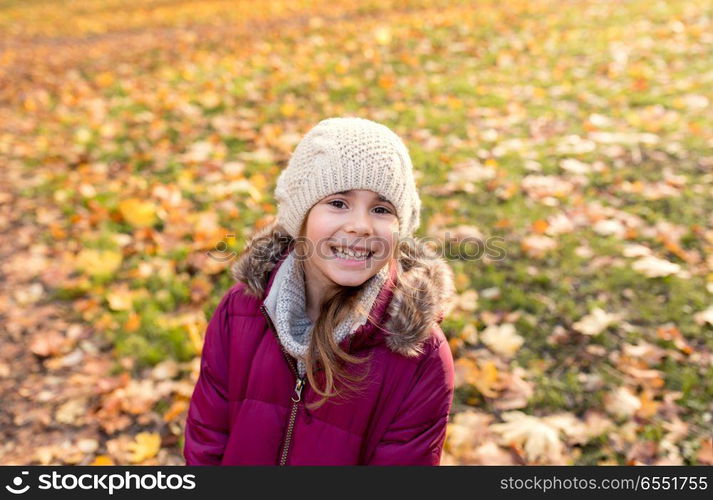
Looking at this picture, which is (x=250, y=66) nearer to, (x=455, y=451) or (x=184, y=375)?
(x=184, y=375)

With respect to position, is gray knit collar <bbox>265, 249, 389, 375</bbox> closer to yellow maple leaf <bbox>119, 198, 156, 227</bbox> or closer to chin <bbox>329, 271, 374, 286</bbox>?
chin <bbox>329, 271, 374, 286</bbox>

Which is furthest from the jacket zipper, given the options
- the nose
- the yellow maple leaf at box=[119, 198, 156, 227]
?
the yellow maple leaf at box=[119, 198, 156, 227]

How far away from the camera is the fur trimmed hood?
1723 millimetres

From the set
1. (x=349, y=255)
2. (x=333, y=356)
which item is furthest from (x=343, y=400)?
(x=349, y=255)

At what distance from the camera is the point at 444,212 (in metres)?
3.94

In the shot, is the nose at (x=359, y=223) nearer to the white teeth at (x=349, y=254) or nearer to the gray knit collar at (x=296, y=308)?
the white teeth at (x=349, y=254)

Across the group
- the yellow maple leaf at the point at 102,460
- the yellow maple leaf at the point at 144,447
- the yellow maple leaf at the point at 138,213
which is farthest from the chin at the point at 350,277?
the yellow maple leaf at the point at 138,213

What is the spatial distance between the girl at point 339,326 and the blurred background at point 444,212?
0.86 meters

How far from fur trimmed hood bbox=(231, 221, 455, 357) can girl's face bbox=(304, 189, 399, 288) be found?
0.14 metres

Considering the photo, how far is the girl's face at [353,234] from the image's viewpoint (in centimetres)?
169

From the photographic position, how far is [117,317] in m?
3.28

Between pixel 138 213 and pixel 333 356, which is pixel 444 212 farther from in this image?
pixel 333 356

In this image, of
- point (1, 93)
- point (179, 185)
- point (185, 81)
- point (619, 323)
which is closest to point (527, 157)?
point (619, 323)

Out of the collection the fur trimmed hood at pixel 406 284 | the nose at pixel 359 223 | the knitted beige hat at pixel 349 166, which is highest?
the knitted beige hat at pixel 349 166
